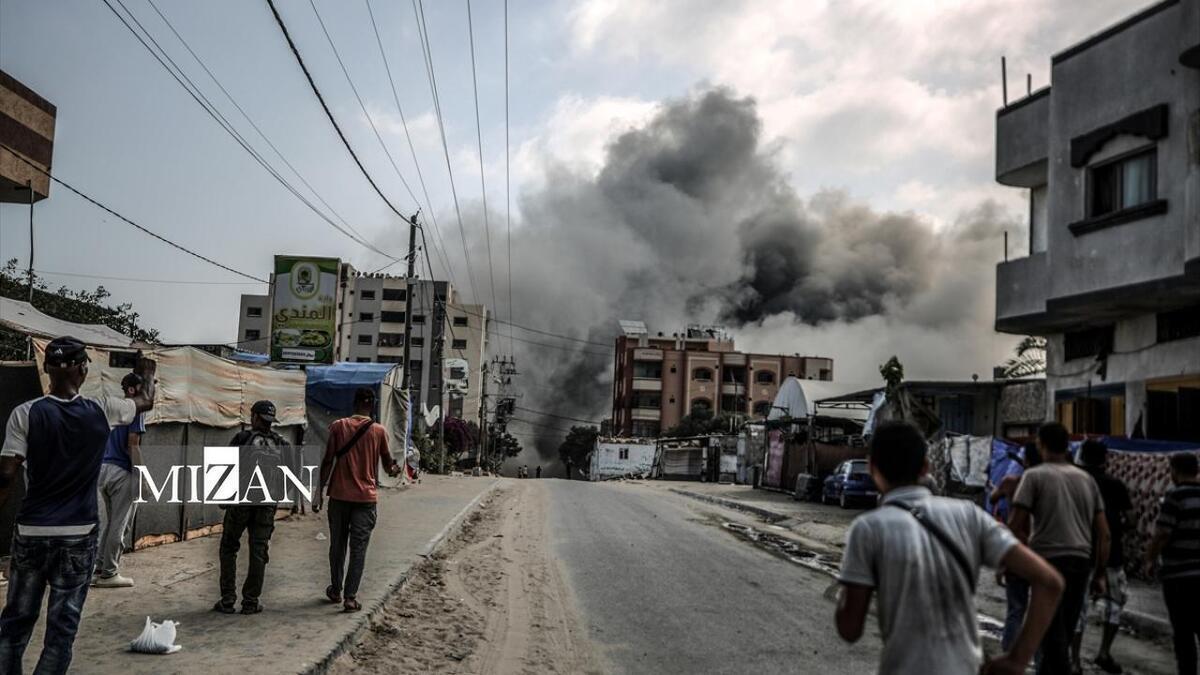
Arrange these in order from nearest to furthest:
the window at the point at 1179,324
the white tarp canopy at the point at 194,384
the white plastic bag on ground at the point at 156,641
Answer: the white plastic bag on ground at the point at 156,641 < the white tarp canopy at the point at 194,384 < the window at the point at 1179,324

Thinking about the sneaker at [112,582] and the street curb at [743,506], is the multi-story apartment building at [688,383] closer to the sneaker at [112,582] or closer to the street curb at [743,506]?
the street curb at [743,506]

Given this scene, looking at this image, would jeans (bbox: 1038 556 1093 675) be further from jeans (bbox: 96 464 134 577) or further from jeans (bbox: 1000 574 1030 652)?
jeans (bbox: 96 464 134 577)

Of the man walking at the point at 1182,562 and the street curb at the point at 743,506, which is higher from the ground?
the man walking at the point at 1182,562

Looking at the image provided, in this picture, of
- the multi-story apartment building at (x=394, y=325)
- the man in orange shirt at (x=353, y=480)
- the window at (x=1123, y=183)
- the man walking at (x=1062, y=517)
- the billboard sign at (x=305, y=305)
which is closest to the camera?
the man walking at (x=1062, y=517)

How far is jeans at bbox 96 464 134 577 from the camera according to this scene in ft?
29.7

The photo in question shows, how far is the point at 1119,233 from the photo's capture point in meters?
16.0

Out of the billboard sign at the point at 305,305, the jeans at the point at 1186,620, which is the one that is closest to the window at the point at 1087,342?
the jeans at the point at 1186,620

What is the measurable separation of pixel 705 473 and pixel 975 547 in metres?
60.5

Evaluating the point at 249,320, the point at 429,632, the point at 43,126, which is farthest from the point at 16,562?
the point at 249,320

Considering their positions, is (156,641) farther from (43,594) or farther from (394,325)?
(394,325)

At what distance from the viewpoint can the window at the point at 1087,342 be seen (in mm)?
17188

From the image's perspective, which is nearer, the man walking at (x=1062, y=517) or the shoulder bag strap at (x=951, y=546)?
the shoulder bag strap at (x=951, y=546)

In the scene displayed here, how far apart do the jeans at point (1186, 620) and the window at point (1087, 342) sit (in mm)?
11717

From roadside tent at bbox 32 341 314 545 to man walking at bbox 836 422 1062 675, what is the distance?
31.6 feet
